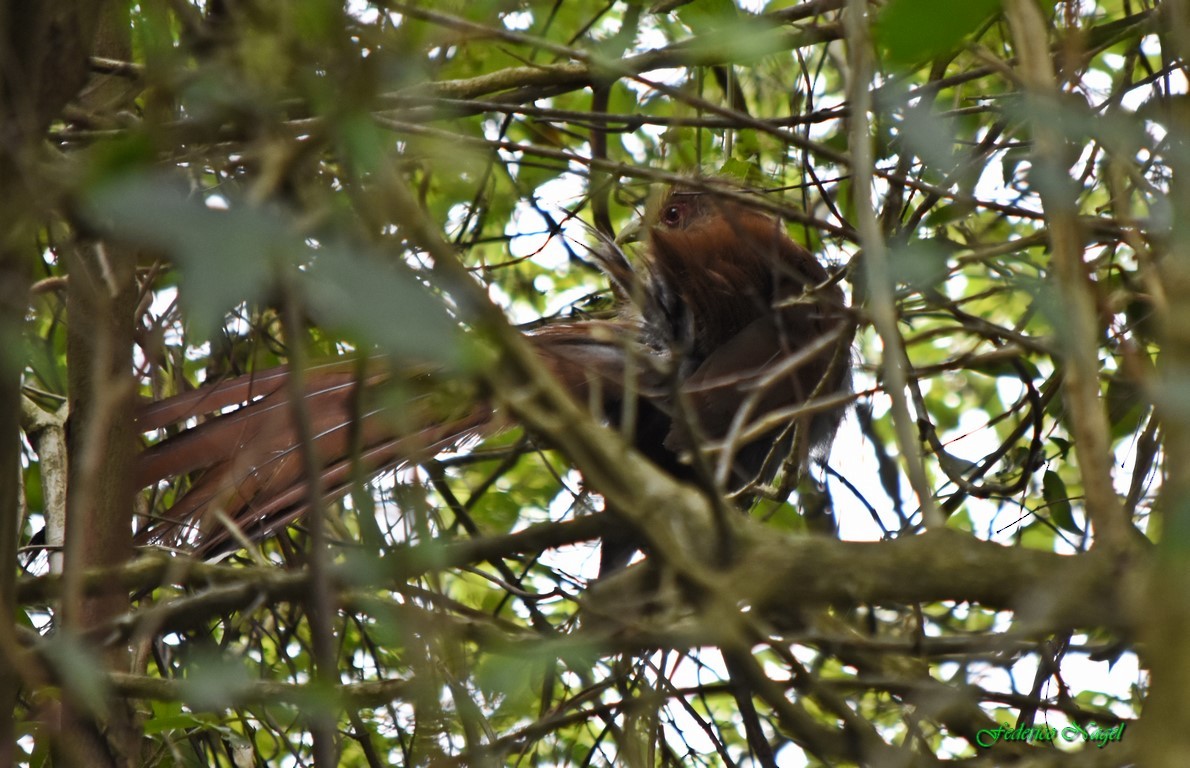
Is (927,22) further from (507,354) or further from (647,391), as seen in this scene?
(647,391)

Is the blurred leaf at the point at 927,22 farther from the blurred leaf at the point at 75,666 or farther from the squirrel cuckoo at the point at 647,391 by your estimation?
the blurred leaf at the point at 75,666

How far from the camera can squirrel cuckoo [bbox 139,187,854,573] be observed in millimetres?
1913

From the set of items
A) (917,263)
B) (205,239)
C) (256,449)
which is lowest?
(205,239)

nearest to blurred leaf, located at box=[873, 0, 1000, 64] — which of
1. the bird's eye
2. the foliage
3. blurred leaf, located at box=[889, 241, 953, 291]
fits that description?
the foliage

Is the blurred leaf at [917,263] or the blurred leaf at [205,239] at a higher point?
the blurred leaf at [917,263]

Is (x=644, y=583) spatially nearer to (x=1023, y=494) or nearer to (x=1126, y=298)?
(x=1126, y=298)

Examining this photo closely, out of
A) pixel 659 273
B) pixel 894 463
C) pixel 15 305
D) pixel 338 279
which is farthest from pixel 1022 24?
pixel 894 463

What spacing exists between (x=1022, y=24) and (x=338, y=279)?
83 centimetres

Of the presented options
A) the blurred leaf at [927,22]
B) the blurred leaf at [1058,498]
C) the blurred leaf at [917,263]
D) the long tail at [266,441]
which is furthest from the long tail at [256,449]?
the blurred leaf at [1058,498]

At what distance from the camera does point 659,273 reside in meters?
2.83

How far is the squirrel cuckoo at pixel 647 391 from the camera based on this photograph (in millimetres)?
1913

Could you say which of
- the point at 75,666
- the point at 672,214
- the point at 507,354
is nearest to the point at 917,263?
the point at 507,354

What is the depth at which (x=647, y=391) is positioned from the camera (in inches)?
87.6

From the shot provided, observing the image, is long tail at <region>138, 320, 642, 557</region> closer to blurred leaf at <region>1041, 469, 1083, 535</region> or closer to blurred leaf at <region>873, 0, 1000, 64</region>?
blurred leaf at <region>873, 0, 1000, 64</region>
